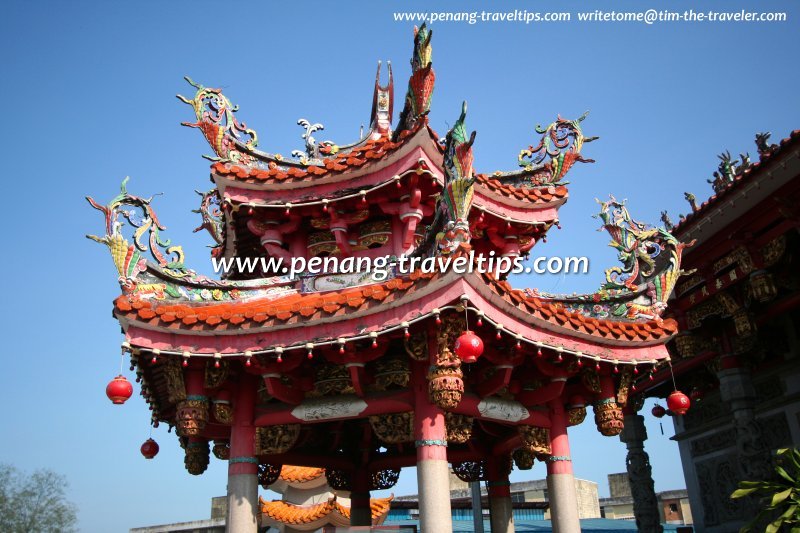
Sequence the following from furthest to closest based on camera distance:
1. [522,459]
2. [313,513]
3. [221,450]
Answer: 1. [313,513]
2. [522,459]
3. [221,450]

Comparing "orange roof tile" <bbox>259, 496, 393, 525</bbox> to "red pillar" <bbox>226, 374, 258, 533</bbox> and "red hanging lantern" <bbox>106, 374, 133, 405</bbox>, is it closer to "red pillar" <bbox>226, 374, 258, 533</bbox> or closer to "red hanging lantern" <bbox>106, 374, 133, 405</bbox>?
"red pillar" <bbox>226, 374, 258, 533</bbox>

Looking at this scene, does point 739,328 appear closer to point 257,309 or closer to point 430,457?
point 430,457

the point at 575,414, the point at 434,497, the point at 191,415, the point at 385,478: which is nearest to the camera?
the point at 434,497

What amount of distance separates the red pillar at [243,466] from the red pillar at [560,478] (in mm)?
4625

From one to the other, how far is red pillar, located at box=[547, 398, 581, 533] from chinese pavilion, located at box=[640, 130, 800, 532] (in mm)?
4786

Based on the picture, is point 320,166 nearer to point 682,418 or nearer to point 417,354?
point 417,354

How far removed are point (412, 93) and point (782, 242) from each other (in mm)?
7897

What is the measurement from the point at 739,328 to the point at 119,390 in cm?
1219

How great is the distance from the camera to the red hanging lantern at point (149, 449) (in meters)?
11.9

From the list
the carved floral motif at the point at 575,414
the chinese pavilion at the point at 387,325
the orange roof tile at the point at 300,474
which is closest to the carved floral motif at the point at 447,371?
the chinese pavilion at the point at 387,325

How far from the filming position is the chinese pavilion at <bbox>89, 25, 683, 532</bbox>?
9070 mm

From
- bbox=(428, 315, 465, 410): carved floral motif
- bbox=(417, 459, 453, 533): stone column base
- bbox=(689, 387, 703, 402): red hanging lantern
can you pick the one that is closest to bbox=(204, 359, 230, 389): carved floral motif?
bbox=(428, 315, 465, 410): carved floral motif

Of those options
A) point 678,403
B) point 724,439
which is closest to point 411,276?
point 678,403

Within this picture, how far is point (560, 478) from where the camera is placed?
1067cm
